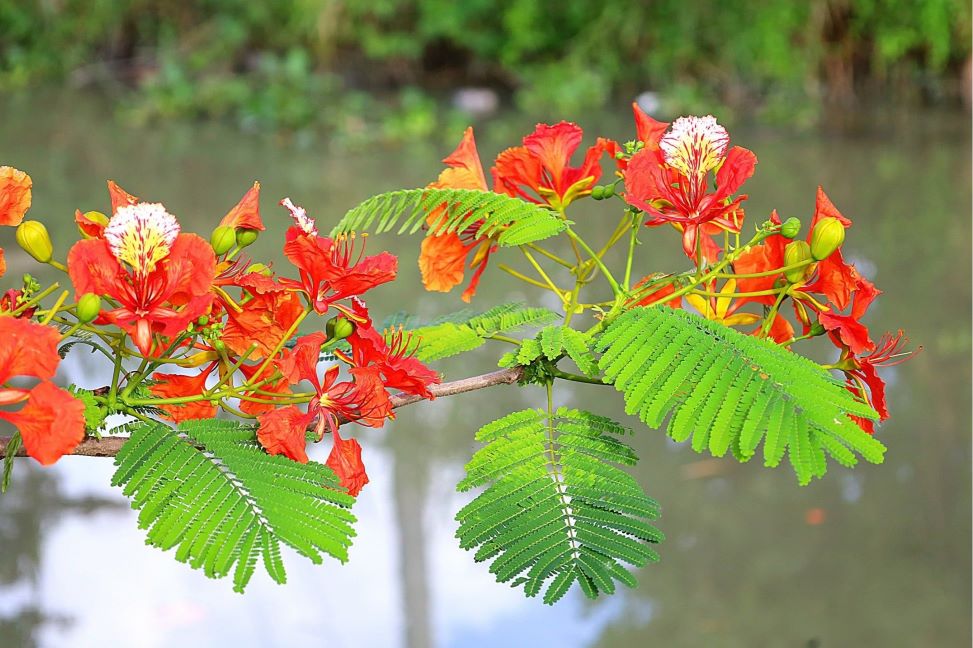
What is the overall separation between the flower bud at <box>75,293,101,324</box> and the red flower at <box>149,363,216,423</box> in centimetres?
10

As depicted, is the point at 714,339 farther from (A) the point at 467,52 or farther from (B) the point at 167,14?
(B) the point at 167,14

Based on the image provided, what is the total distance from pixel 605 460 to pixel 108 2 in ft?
20.5

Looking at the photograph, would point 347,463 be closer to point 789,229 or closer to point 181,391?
point 181,391

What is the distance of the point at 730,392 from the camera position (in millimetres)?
596

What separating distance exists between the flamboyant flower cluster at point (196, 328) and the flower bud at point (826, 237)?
0.23m

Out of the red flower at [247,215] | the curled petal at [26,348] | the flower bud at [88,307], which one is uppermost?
the red flower at [247,215]

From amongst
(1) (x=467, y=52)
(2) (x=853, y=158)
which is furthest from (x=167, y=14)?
(2) (x=853, y=158)

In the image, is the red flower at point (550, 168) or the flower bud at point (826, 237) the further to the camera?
the red flower at point (550, 168)

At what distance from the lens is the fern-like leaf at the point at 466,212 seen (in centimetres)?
67

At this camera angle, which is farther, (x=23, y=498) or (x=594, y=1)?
(x=594, y=1)

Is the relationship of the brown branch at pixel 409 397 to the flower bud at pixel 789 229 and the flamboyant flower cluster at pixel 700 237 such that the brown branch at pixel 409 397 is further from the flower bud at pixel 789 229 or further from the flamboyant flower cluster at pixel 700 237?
the flower bud at pixel 789 229

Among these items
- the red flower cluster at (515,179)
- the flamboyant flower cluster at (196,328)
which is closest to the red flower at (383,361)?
the flamboyant flower cluster at (196,328)

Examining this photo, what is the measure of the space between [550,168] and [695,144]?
122mm

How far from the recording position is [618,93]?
19.9 ft
